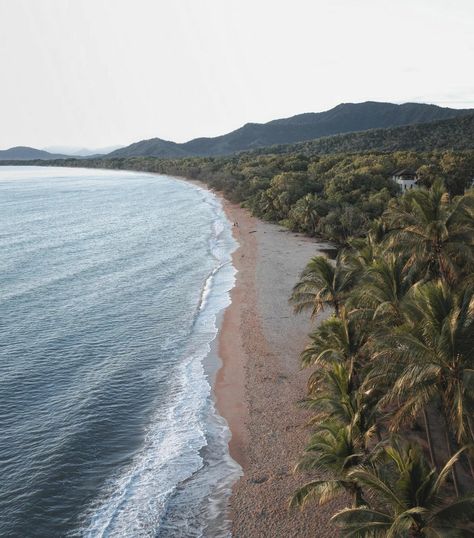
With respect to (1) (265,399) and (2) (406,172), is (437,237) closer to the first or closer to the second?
(1) (265,399)

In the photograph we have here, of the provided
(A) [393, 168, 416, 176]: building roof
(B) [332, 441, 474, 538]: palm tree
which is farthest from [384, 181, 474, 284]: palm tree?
(A) [393, 168, 416, 176]: building roof

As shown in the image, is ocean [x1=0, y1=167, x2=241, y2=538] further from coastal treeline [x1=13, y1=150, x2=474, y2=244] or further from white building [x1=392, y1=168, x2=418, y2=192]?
white building [x1=392, y1=168, x2=418, y2=192]

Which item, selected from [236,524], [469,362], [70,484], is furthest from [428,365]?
[70,484]

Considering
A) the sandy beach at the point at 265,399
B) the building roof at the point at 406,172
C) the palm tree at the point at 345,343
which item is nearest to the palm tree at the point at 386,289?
the palm tree at the point at 345,343

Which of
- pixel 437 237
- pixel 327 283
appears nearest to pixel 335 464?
pixel 437 237

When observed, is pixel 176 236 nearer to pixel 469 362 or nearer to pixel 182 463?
pixel 182 463
